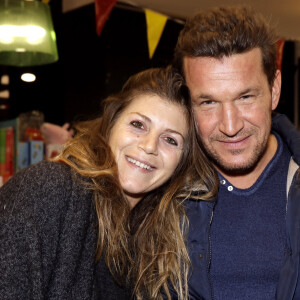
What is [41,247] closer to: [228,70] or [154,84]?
[154,84]

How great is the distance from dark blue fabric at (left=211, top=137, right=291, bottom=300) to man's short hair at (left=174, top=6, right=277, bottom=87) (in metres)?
0.50

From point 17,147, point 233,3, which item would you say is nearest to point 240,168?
point 17,147

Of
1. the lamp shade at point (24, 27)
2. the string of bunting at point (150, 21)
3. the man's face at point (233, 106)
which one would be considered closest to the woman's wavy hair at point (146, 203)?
the man's face at point (233, 106)

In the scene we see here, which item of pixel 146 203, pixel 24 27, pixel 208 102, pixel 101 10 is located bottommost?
pixel 146 203

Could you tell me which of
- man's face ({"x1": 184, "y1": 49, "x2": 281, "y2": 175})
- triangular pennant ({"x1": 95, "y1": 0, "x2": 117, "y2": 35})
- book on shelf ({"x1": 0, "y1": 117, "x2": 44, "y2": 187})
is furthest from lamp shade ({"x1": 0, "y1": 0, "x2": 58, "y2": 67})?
man's face ({"x1": 184, "y1": 49, "x2": 281, "y2": 175})

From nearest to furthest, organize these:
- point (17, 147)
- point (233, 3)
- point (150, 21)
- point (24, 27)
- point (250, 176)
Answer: point (250, 176), point (24, 27), point (150, 21), point (17, 147), point (233, 3)

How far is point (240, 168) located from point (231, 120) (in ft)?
0.76

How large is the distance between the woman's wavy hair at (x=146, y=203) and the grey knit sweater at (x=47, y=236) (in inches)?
4.5

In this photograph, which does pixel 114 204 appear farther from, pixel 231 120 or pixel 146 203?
pixel 231 120

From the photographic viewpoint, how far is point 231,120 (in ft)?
6.85

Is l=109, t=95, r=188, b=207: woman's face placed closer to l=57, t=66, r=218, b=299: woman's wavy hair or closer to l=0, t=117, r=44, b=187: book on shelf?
l=57, t=66, r=218, b=299: woman's wavy hair

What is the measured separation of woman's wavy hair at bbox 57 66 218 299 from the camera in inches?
81.6

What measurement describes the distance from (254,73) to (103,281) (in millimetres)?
1112

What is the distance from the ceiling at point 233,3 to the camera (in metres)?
4.57
